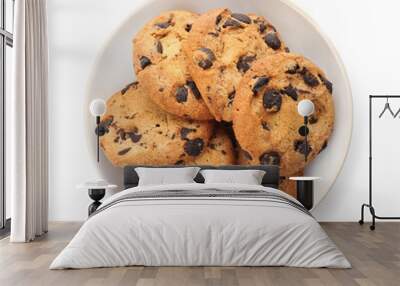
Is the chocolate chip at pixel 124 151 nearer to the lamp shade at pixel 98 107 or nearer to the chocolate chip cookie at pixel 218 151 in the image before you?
the lamp shade at pixel 98 107

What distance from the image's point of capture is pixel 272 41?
22.4 ft

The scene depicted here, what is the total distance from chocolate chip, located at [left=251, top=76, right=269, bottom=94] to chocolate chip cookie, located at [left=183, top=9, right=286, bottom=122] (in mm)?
217

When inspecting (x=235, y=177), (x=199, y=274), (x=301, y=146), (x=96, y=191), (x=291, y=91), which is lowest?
(x=199, y=274)

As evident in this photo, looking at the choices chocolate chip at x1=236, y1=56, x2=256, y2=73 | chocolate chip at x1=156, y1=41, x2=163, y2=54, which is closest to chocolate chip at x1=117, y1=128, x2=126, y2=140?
chocolate chip at x1=156, y1=41, x2=163, y2=54

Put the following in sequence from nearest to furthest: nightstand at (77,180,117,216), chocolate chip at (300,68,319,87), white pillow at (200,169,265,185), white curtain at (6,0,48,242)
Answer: white curtain at (6,0,48,242) < white pillow at (200,169,265,185) < nightstand at (77,180,117,216) < chocolate chip at (300,68,319,87)

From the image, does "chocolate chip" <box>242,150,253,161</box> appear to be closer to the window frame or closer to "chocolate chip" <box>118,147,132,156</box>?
"chocolate chip" <box>118,147,132,156</box>

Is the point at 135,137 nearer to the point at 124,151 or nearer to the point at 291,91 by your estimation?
the point at 124,151

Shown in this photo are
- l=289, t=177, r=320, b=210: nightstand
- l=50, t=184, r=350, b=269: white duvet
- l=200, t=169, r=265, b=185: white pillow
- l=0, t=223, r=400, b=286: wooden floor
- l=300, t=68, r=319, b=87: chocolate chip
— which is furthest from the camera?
l=300, t=68, r=319, b=87: chocolate chip

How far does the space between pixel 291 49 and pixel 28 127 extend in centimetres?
306

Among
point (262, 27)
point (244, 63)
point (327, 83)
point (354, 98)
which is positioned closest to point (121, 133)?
point (244, 63)

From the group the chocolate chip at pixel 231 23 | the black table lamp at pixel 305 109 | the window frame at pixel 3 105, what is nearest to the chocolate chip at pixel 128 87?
the chocolate chip at pixel 231 23

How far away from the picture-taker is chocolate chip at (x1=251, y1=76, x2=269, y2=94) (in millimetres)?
6539

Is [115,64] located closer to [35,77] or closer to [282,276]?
[35,77]

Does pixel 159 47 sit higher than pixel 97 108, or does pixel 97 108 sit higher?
pixel 159 47
